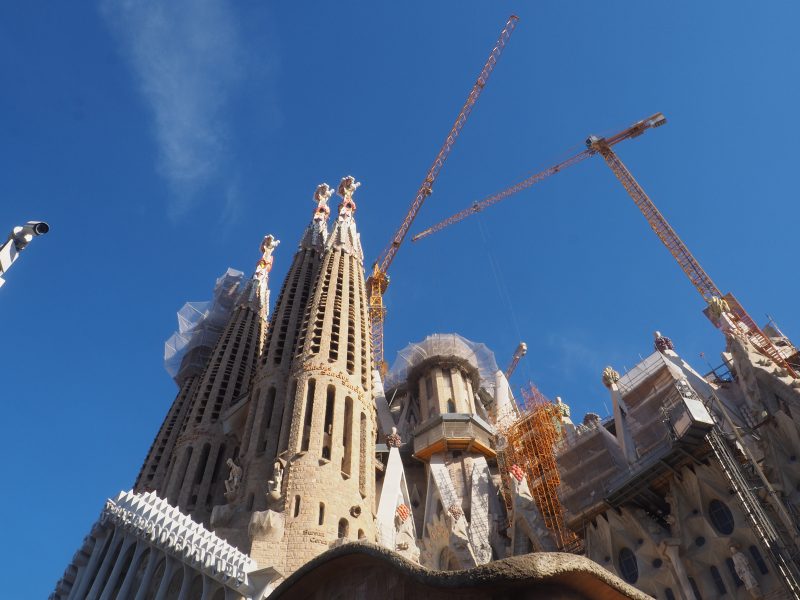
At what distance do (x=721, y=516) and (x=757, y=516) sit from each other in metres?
2.79

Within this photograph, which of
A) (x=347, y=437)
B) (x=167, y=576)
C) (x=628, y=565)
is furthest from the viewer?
(x=347, y=437)

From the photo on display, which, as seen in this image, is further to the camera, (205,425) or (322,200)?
(322,200)

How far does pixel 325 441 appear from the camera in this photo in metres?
25.3

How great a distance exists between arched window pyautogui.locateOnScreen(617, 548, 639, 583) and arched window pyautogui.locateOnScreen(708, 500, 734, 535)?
9.76ft

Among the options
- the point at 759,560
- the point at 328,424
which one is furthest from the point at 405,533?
the point at 759,560

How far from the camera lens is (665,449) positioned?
23.0 m

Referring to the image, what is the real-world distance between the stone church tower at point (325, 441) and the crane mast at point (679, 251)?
1683cm

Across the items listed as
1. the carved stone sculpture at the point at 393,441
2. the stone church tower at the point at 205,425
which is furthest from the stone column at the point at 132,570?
the carved stone sculpture at the point at 393,441

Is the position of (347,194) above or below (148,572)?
above

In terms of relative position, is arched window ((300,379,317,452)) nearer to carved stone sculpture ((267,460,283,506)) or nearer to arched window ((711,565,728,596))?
carved stone sculpture ((267,460,283,506))

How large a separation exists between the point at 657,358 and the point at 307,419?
16.1 m

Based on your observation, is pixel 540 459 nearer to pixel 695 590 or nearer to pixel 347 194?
pixel 695 590

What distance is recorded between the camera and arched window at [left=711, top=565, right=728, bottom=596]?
66.2ft

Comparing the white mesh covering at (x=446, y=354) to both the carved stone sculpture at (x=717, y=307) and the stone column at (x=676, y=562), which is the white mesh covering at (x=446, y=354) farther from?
the stone column at (x=676, y=562)
